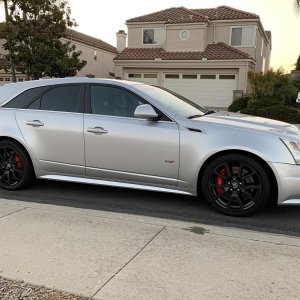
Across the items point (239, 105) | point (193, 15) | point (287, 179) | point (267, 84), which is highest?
point (193, 15)

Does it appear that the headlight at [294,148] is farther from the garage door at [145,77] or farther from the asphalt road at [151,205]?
the garage door at [145,77]

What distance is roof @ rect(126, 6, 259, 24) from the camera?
94.3ft

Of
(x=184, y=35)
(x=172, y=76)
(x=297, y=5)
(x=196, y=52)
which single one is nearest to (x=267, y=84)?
(x=297, y=5)

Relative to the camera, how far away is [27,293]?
289cm

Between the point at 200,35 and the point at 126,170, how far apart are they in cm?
2528

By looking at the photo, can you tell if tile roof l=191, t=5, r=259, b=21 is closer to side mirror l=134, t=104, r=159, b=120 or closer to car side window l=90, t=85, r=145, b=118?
car side window l=90, t=85, r=145, b=118

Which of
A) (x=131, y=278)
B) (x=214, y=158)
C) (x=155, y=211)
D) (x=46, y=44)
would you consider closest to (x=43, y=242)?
(x=131, y=278)

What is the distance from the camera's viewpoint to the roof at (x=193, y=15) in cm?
2873

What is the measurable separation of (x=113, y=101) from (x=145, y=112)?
0.63 metres

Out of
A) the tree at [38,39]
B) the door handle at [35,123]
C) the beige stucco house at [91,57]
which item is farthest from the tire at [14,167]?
the beige stucco house at [91,57]

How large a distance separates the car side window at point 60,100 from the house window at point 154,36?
84.7 feet

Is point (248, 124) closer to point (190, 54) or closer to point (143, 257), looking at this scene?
point (143, 257)

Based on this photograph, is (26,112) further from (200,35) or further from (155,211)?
(200,35)

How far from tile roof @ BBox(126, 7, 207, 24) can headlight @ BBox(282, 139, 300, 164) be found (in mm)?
25677
